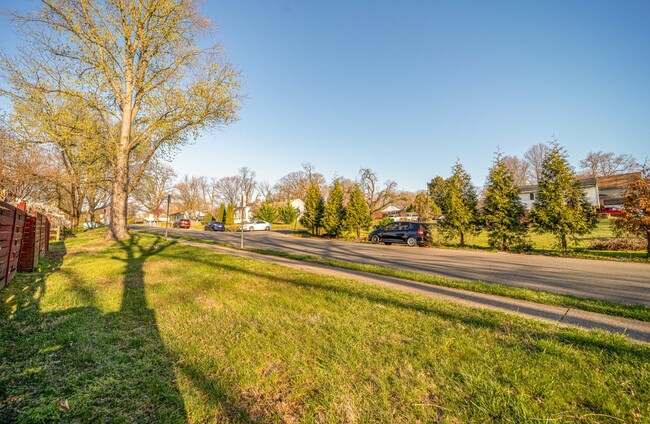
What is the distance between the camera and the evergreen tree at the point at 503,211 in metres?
14.7

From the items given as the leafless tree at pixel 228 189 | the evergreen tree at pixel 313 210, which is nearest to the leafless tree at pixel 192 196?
the leafless tree at pixel 228 189

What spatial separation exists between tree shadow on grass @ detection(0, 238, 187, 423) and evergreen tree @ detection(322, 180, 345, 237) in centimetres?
2112

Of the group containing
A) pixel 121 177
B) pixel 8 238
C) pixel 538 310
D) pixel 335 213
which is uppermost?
pixel 121 177

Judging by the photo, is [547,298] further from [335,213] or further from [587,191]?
[587,191]

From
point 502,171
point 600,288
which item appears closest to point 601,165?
point 502,171

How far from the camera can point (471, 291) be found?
5.96 m

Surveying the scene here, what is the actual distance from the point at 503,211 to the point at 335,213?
13.5 metres

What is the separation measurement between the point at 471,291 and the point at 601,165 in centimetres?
7228

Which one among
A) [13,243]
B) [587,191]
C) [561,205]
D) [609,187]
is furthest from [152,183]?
[609,187]

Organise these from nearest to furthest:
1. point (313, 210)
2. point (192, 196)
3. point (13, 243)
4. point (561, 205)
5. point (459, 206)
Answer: point (13, 243)
point (561, 205)
point (459, 206)
point (313, 210)
point (192, 196)

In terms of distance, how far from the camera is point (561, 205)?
525 inches

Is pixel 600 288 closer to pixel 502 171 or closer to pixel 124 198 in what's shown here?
pixel 502 171

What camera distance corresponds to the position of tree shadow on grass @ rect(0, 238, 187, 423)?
202 cm

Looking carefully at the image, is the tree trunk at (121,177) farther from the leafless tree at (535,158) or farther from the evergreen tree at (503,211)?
the leafless tree at (535,158)
